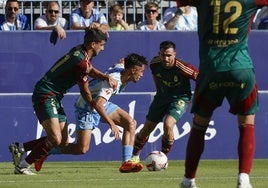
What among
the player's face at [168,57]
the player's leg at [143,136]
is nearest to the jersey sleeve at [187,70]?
the player's face at [168,57]

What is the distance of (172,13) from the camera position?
2067cm

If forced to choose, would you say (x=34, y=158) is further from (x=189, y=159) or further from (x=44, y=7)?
(x=44, y=7)

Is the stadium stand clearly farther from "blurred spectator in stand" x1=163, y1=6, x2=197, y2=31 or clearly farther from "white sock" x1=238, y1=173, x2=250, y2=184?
"white sock" x1=238, y1=173, x2=250, y2=184

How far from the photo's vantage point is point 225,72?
33.7 ft

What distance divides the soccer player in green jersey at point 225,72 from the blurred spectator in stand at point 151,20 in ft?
30.8

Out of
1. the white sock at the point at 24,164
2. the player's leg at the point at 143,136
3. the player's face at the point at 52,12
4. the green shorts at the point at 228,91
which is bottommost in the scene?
the player's leg at the point at 143,136

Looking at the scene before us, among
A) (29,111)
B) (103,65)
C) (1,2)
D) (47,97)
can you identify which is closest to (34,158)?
(47,97)

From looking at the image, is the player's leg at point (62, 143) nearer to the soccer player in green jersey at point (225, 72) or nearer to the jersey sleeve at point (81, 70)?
the jersey sleeve at point (81, 70)

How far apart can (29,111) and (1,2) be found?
10.6 ft

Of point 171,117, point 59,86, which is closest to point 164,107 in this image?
point 171,117

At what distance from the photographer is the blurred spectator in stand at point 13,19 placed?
755 inches

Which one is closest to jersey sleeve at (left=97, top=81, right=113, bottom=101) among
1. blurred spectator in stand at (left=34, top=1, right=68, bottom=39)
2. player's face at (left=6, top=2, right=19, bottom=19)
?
blurred spectator in stand at (left=34, top=1, right=68, bottom=39)

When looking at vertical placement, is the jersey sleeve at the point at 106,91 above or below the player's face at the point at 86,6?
below

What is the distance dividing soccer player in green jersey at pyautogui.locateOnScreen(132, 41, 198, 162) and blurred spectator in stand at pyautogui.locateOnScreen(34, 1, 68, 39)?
2.96 m
